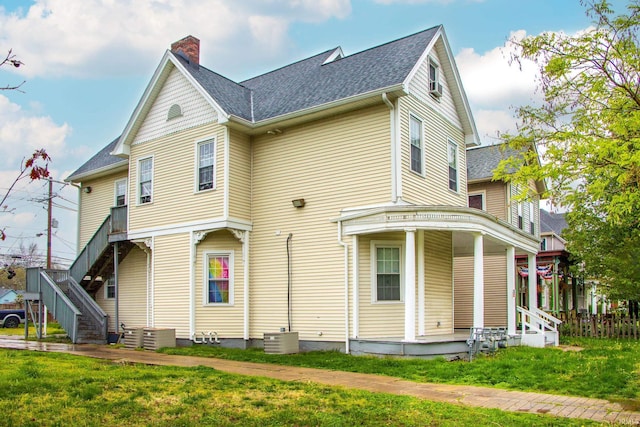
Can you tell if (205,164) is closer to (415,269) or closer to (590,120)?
(415,269)

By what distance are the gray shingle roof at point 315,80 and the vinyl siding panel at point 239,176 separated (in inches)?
30.9

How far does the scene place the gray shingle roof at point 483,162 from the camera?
23.7m

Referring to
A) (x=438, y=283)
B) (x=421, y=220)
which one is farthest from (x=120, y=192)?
(x=421, y=220)

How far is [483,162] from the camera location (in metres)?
24.6

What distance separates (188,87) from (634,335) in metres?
17.1

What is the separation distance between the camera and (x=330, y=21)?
667 inches

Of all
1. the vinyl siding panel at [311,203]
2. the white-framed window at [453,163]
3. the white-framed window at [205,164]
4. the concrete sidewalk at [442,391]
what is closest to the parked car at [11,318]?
the white-framed window at [205,164]

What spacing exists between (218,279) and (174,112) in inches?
222

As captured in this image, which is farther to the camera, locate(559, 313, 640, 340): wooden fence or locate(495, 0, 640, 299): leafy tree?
locate(559, 313, 640, 340): wooden fence

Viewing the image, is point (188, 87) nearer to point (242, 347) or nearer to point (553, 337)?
point (242, 347)

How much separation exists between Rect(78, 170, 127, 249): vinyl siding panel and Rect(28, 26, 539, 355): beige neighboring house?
292cm

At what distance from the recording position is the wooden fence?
19.6 m

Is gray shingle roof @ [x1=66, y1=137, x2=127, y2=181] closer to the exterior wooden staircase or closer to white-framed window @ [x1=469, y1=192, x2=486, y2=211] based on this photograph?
the exterior wooden staircase

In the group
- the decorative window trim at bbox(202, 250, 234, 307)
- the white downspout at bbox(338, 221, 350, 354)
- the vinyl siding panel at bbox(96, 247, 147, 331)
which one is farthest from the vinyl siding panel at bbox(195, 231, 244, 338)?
the vinyl siding panel at bbox(96, 247, 147, 331)
